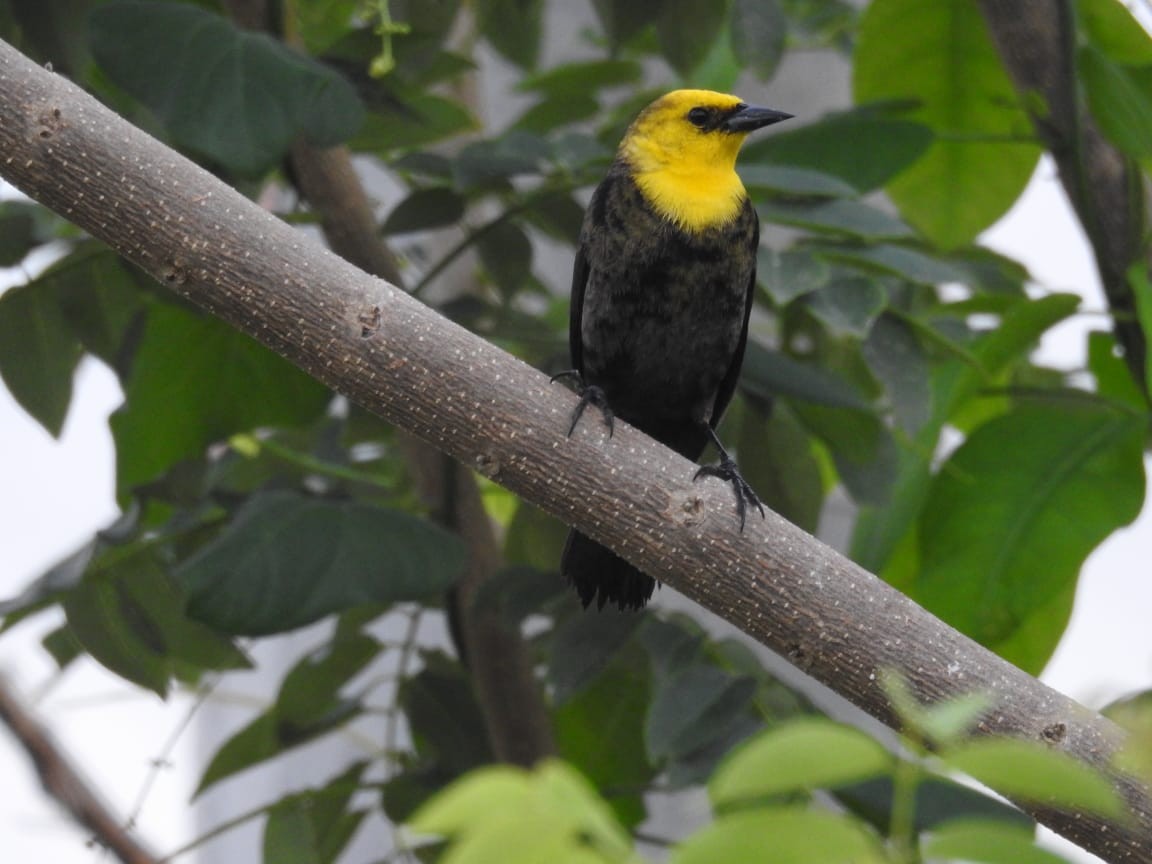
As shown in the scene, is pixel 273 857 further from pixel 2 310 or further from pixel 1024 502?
pixel 1024 502

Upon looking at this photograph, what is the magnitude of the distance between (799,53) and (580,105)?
104 cm

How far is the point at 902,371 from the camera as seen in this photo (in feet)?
5.28

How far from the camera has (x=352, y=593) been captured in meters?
1.46

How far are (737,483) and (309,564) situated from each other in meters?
0.44

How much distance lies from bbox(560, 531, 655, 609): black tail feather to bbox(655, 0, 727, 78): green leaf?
706mm

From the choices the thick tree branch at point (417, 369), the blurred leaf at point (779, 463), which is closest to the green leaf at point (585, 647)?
the blurred leaf at point (779, 463)

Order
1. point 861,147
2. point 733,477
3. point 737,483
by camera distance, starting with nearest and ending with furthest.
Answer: point 737,483
point 733,477
point 861,147

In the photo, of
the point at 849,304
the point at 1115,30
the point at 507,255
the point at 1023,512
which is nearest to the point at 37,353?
the point at 507,255

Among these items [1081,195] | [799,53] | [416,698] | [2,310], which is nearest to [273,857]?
[416,698]

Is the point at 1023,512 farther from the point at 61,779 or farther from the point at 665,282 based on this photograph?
the point at 61,779

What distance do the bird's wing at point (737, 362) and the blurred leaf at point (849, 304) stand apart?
17cm

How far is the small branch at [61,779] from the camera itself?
401 millimetres

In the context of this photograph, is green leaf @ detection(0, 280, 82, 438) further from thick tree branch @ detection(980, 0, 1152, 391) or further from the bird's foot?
thick tree branch @ detection(980, 0, 1152, 391)

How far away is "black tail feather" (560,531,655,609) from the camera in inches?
62.4
